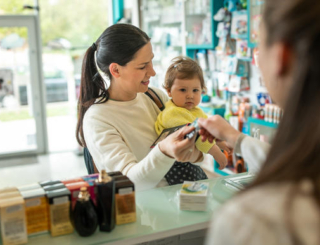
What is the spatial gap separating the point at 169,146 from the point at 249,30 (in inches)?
113

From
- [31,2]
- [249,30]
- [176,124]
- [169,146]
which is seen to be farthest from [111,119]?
[31,2]

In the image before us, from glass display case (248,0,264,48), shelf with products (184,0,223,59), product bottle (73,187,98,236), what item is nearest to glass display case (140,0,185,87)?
shelf with products (184,0,223,59)

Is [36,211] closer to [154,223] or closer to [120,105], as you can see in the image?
[154,223]

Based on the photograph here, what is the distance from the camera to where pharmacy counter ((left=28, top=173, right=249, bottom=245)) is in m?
1.39

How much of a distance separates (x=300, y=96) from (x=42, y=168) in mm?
5664

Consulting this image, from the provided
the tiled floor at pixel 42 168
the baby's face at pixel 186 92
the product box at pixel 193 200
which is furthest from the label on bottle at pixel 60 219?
the tiled floor at pixel 42 168

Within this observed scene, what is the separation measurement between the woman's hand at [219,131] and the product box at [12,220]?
0.78m

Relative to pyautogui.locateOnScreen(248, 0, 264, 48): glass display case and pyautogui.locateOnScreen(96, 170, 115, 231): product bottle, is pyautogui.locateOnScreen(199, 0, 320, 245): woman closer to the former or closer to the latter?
pyautogui.locateOnScreen(96, 170, 115, 231): product bottle

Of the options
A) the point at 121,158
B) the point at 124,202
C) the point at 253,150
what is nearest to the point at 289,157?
the point at 253,150

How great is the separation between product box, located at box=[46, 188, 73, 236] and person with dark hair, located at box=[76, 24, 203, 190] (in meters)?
0.50

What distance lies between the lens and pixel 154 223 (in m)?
1.50

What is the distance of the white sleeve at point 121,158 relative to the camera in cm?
179

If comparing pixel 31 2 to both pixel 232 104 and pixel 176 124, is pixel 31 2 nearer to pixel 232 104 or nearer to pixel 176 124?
pixel 232 104

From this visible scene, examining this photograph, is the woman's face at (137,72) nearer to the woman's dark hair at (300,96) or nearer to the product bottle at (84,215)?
the product bottle at (84,215)
